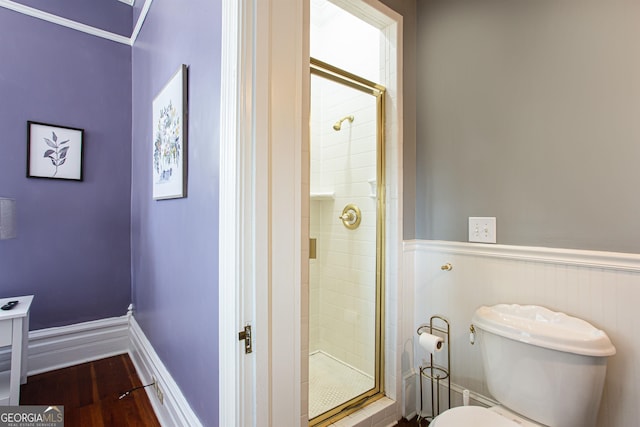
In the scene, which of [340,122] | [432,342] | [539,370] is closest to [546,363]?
[539,370]

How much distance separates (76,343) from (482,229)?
280 centimetres

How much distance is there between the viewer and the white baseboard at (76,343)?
2.05 m

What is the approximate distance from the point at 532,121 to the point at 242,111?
48.2 inches

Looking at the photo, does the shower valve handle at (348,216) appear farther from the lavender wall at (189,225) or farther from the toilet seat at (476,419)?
the toilet seat at (476,419)

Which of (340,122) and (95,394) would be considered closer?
(95,394)

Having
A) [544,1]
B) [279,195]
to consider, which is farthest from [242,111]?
[544,1]

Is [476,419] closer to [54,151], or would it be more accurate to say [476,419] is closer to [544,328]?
[544,328]

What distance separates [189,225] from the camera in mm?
1360

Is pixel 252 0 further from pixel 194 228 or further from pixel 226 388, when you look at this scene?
pixel 226 388

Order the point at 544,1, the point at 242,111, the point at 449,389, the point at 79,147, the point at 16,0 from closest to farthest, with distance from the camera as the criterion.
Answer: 1. the point at 242,111
2. the point at 544,1
3. the point at 449,389
4. the point at 16,0
5. the point at 79,147

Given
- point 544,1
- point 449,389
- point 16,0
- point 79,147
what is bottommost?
point 449,389

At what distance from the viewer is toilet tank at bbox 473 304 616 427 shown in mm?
1002

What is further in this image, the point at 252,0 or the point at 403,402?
the point at 403,402

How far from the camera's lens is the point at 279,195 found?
3.40 feet
